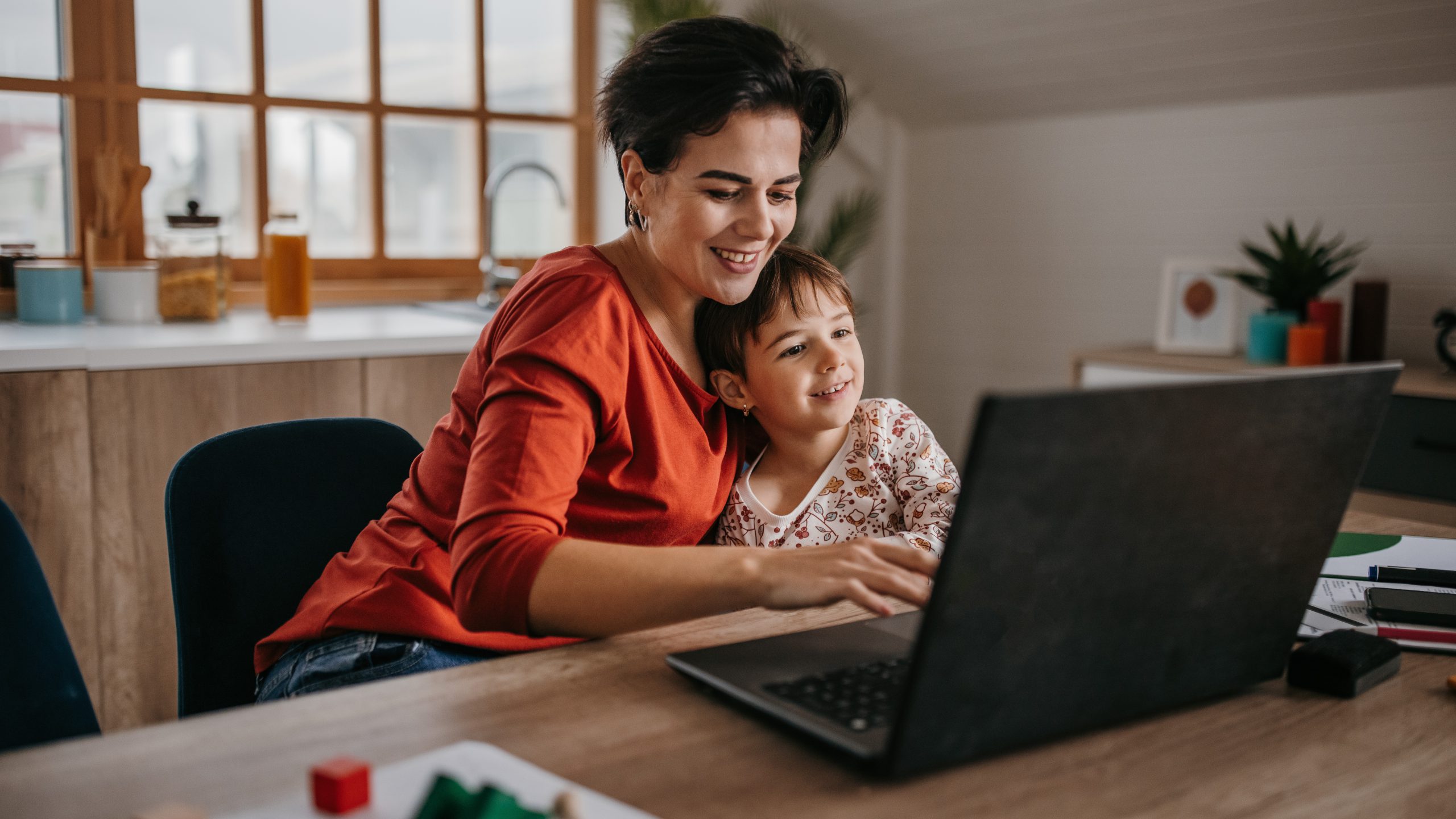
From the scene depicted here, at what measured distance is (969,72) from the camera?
13.4ft

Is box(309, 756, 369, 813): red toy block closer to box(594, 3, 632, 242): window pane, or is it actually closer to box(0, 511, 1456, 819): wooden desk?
box(0, 511, 1456, 819): wooden desk

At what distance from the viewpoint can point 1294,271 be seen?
3189 millimetres

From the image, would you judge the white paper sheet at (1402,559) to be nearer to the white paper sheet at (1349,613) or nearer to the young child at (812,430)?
the white paper sheet at (1349,613)

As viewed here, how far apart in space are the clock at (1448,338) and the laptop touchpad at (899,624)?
101 inches

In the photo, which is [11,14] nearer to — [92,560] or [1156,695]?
[92,560]

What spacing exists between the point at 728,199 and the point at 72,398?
62.1 inches

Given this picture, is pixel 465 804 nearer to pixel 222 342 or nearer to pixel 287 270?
pixel 222 342

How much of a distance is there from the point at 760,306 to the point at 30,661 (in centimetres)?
86

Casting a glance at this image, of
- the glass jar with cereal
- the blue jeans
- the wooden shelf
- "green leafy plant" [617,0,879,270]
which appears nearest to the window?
the glass jar with cereal

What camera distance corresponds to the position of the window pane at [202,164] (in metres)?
3.11

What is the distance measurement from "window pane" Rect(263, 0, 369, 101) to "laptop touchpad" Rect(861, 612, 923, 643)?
2.88 meters

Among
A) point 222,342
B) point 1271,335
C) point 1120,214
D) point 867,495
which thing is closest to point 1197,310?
point 1271,335

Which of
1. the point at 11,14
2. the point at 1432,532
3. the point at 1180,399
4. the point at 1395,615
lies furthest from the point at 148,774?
the point at 11,14

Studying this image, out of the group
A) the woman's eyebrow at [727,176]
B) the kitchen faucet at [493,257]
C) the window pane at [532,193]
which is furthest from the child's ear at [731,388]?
the window pane at [532,193]
